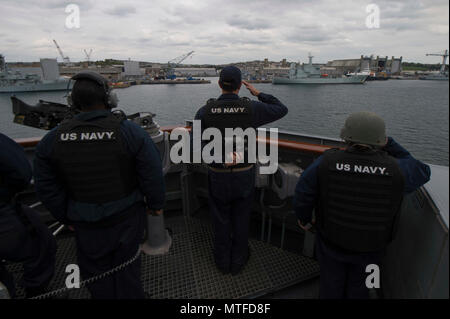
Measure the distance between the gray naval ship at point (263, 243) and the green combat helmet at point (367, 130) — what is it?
0.40 metres

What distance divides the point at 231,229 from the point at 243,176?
0.51 meters

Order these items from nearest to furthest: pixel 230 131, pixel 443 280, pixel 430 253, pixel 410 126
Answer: pixel 443 280 → pixel 430 253 → pixel 230 131 → pixel 410 126

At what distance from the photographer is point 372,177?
4.01ft

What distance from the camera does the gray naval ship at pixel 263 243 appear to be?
126 cm

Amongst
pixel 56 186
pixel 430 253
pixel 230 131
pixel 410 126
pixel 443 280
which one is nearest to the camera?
pixel 443 280

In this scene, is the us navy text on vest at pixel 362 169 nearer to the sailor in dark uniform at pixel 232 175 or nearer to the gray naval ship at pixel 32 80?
the sailor in dark uniform at pixel 232 175

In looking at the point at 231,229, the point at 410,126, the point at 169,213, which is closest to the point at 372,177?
the point at 231,229

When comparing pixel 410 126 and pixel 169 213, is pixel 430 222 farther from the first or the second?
pixel 410 126

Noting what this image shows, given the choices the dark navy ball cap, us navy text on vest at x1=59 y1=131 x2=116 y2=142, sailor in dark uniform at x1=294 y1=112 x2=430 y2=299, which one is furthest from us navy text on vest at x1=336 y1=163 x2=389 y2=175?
us navy text on vest at x1=59 y1=131 x2=116 y2=142

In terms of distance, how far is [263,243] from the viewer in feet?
8.49

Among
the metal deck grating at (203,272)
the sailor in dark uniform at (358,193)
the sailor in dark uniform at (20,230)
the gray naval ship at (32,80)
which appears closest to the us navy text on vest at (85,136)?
the sailor in dark uniform at (20,230)

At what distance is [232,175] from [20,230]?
144 centimetres

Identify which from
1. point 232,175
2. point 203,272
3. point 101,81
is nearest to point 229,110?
point 232,175

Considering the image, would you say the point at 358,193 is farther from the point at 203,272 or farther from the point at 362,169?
the point at 203,272
